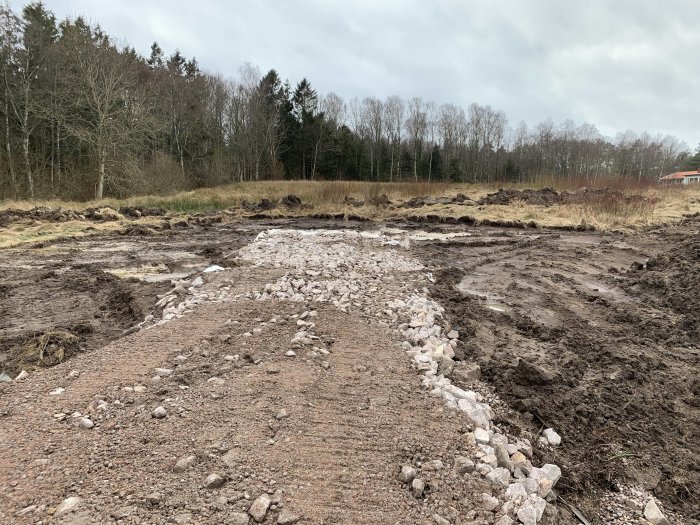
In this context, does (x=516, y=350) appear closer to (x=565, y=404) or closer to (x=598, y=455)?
(x=565, y=404)

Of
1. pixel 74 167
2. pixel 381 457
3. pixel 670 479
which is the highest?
pixel 74 167

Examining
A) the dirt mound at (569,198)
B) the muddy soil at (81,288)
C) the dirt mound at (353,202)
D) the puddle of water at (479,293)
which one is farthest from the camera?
the dirt mound at (353,202)

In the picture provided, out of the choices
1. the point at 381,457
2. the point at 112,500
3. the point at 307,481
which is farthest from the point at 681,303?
the point at 112,500

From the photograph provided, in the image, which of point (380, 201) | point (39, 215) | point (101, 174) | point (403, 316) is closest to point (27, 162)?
point (101, 174)

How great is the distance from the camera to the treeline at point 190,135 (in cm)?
2423

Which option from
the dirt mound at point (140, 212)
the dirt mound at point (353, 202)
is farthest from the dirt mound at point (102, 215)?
the dirt mound at point (353, 202)

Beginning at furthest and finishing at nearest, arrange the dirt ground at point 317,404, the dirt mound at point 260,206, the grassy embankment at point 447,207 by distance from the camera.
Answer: the dirt mound at point 260,206, the grassy embankment at point 447,207, the dirt ground at point 317,404

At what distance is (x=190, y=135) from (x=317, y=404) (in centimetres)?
4427

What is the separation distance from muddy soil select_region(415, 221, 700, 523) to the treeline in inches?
976

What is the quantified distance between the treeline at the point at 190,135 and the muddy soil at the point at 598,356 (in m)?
24.8

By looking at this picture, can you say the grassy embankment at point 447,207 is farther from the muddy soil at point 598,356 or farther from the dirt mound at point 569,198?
the muddy soil at point 598,356

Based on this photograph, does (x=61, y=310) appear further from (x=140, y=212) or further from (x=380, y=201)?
(x=380, y=201)

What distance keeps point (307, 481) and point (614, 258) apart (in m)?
10.7

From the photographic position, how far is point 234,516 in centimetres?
217
